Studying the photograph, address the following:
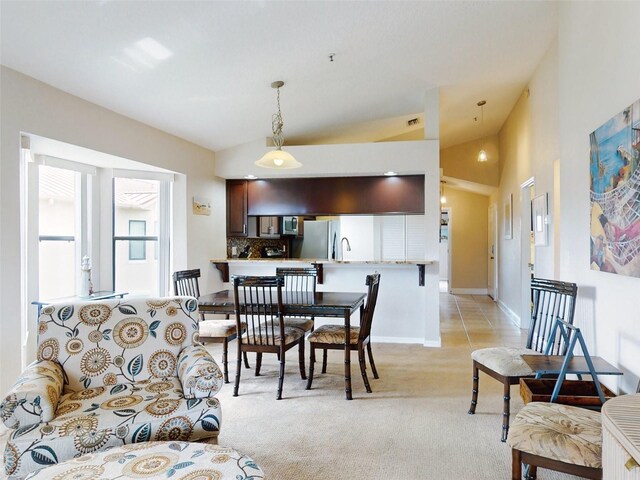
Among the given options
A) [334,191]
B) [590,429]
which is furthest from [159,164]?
[590,429]

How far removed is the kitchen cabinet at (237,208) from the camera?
587 centimetres

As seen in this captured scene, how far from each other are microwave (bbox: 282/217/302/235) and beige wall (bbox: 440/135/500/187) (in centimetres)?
324

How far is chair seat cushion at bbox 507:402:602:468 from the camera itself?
1.69 meters

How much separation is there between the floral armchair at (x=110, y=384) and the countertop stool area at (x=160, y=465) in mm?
279

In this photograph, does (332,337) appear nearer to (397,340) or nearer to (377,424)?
(377,424)

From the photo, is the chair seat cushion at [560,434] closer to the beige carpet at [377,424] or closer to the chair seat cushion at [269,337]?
the beige carpet at [377,424]

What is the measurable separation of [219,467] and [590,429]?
149cm

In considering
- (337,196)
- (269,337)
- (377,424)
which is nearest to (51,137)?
(269,337)

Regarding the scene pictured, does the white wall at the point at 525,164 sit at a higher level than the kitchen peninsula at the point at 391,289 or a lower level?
higher

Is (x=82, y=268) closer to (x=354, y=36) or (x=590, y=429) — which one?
(x=354, y=36)

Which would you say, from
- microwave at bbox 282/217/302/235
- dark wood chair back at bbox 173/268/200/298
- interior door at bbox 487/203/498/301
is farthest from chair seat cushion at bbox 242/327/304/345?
interior door at bbox 487/203/498/301

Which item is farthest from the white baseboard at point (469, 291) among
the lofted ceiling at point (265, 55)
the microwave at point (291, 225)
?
the lofted ceiling at point (265, 55)

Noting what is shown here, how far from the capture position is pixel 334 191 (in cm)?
562

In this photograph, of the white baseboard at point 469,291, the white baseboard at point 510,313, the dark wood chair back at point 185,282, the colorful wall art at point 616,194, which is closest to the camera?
the colorful wall art at point 616,194
